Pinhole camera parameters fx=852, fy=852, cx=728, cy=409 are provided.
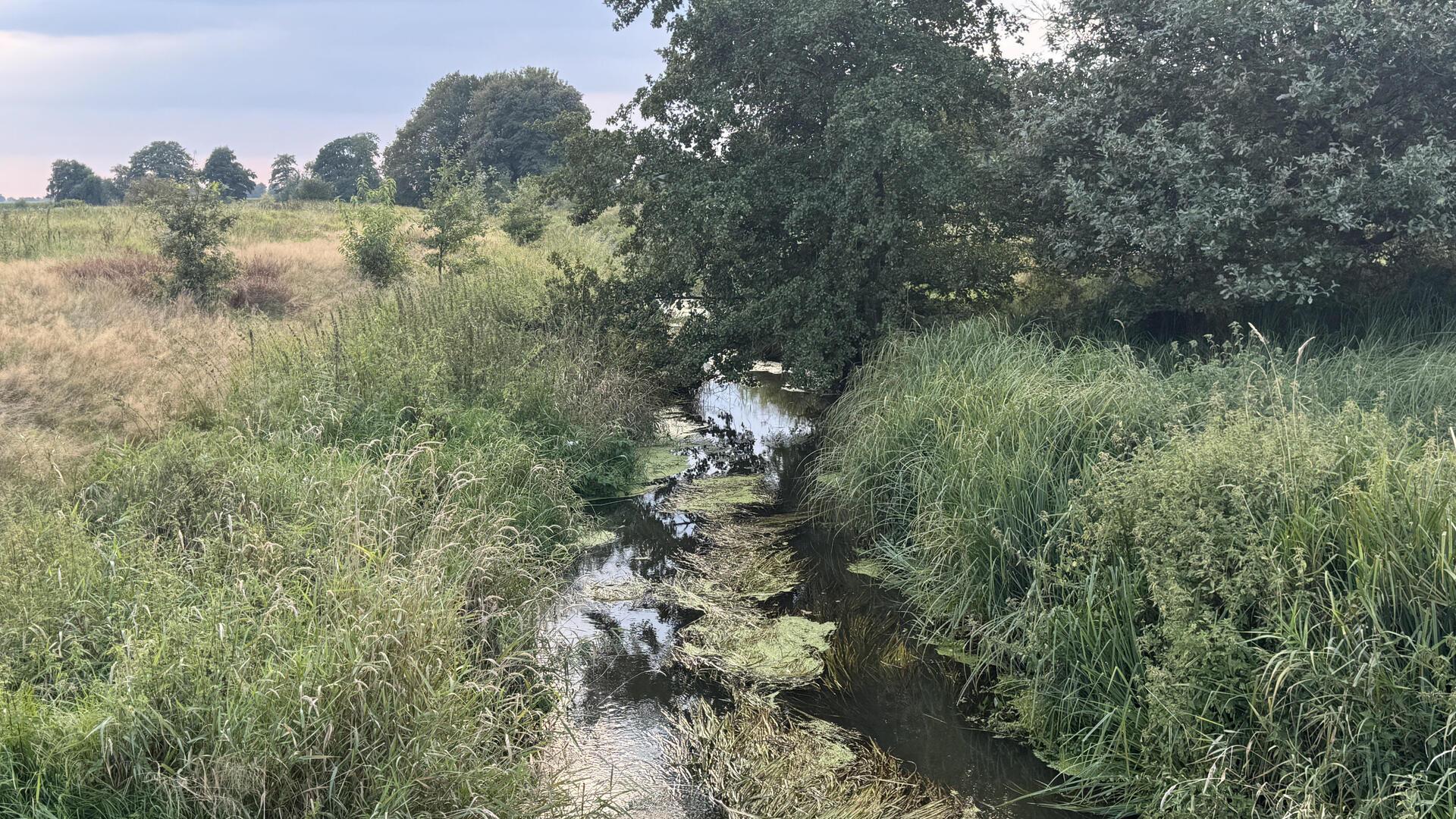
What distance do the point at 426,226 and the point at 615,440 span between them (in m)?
11.2

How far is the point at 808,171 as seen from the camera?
1036 centimetres

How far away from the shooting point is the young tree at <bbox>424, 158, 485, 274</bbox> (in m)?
17.8

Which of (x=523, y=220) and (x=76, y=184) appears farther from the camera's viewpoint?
(x=76, y=184)

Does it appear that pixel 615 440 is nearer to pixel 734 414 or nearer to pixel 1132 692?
pixel 734 414

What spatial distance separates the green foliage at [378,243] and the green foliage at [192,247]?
105 inches

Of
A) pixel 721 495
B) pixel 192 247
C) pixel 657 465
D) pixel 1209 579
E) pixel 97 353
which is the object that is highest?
pixel 192 247

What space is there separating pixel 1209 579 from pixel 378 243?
53.2ft

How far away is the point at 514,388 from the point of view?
8016mm

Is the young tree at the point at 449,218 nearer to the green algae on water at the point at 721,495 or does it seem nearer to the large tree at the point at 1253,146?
the green algae on water at the point at 721,495

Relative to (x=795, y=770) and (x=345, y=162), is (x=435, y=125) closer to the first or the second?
(x=345, y=162)

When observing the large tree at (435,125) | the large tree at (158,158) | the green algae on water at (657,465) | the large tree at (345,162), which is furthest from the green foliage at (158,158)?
the green algae on water at (657,465)

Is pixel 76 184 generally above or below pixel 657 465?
above

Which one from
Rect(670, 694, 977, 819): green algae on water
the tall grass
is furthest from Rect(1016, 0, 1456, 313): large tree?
the tall grass

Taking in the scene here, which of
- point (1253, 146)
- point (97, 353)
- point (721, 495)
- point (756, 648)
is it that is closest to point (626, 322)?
point (721, 495)
